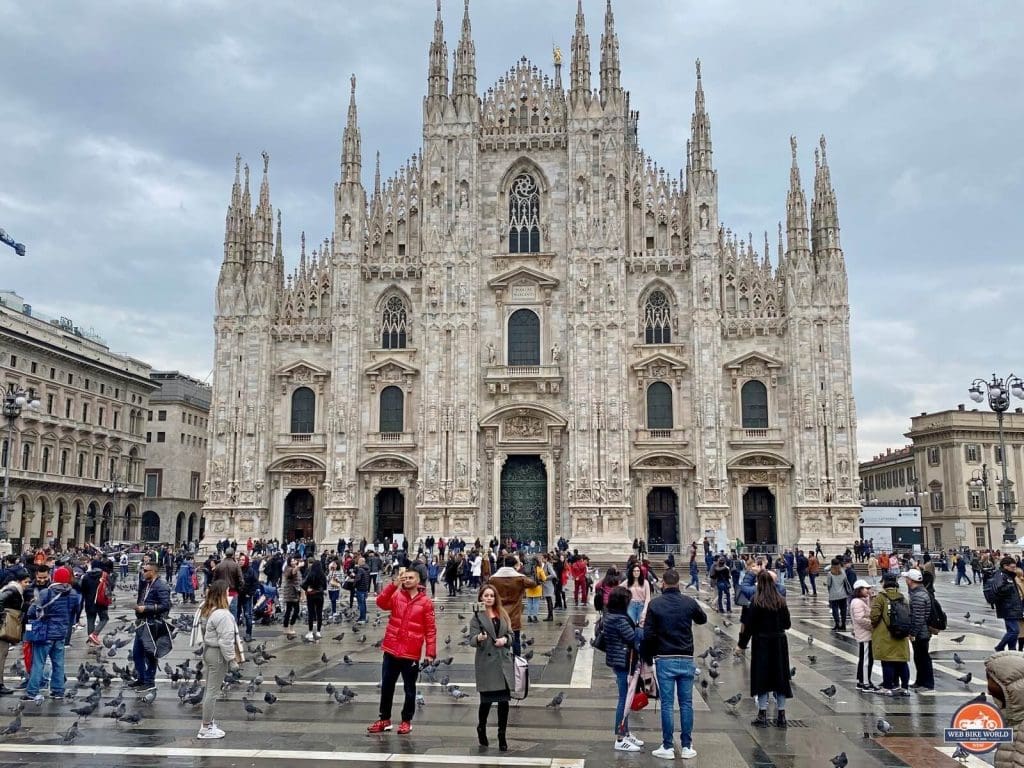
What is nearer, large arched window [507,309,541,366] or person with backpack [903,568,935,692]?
person with backpack [903,568,935,692]

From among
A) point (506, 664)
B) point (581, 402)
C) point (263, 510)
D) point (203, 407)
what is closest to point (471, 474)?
point (581, 402)

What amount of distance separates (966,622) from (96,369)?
54459 millimetres

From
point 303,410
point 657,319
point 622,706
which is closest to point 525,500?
point 657,319

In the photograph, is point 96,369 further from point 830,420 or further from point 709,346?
point 830,420

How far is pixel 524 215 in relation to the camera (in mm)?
44469

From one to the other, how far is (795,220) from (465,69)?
1706cm

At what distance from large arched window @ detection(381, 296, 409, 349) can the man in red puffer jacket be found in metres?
34.9

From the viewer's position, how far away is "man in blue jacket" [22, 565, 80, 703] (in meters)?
11.6

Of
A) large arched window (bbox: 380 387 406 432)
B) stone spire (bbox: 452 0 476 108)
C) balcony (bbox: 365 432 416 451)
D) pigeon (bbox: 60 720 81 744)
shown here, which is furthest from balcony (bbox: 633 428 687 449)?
pigeon (bbox: 60 720 81 744)

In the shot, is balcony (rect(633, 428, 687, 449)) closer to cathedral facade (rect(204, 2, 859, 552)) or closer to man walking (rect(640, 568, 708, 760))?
cathedral facade (rect(204, 2, 859, 552))

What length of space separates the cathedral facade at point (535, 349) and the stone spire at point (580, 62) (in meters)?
0.11

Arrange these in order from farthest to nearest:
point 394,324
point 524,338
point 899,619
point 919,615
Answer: point 394,324 → point 524,338 → point 919,615 → point 899,619

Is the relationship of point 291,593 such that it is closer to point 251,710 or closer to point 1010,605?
point 251,710

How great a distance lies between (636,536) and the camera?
4106cm
